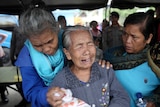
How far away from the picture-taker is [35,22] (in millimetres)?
1546

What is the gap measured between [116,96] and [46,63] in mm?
503

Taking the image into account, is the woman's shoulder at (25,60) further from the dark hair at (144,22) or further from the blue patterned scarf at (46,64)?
the dark hair at (144,22)

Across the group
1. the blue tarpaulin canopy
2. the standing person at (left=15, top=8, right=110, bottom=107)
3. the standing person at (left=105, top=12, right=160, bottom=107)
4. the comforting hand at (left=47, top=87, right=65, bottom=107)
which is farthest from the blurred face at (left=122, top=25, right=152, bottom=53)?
the blue tarpaulin canopy

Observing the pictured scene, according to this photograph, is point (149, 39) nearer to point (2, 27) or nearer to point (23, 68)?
point (23, 68)

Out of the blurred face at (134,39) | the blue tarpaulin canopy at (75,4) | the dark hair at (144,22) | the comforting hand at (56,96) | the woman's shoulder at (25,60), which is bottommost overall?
the blue tarpaulin canopy at (75,4)

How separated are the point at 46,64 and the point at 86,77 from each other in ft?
0.91

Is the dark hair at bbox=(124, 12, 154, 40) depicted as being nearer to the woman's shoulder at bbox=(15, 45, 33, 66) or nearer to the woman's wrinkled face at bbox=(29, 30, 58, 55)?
the woman's wrinkled face at bbox=(29, 30, 58, 55)

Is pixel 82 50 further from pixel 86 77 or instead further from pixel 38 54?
pixel 38 54

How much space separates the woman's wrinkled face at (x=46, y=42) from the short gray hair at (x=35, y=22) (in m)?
0.03

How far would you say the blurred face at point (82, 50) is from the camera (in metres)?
1.52

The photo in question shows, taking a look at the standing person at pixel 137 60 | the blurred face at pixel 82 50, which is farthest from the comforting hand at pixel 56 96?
the standing person at pixel 137 60

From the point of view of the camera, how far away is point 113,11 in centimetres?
749

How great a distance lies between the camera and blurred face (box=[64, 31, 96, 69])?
4.98 ft

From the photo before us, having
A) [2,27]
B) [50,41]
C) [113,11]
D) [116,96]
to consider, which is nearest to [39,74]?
[50,41]
